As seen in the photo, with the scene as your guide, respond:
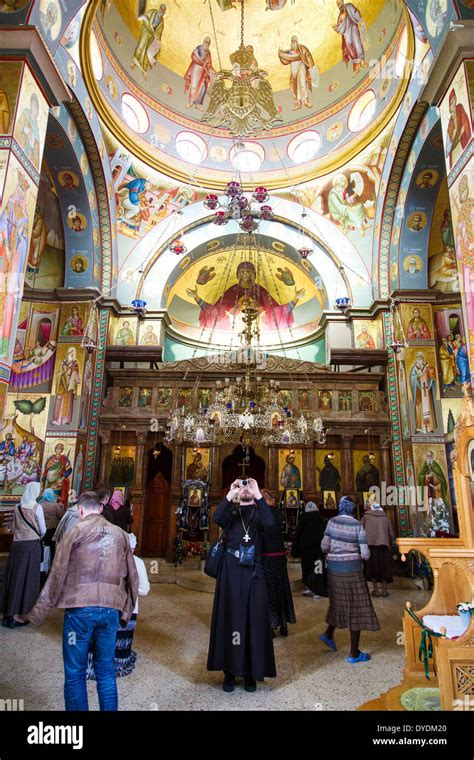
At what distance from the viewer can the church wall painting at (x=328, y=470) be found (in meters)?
12.4

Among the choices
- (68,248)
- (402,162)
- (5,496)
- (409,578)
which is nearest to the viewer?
(409,578)

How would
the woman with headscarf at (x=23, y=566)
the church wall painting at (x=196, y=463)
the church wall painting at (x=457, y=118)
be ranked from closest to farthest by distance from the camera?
the woman with headscarf at (x=23, y=566) → the church wall painting at (x=457, y=118) → the church wall painting at (x=196, y=463)

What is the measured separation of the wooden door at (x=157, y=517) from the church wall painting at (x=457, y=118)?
33.7 ft

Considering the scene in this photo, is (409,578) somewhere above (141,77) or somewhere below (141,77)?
below

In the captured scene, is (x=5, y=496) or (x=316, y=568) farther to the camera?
→ (x=5, y=496)

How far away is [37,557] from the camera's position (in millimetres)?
5984

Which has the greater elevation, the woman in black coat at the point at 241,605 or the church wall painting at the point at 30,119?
the church wall painting at the point at 30,119

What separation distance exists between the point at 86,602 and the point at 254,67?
46.8ft

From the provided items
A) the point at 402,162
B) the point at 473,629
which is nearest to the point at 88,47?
the point at 402,162

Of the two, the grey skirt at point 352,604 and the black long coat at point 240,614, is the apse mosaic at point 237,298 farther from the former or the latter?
the black long coat at point 240,614

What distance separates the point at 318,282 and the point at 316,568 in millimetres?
9715

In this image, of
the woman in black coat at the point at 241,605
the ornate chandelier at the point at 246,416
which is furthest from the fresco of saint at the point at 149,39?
the woman in black coat at the point at 241,605
